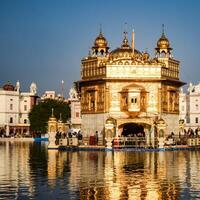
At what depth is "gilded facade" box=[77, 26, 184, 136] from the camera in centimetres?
4609

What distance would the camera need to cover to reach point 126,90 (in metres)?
45.9

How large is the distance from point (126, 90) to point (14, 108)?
→ 2589 inches

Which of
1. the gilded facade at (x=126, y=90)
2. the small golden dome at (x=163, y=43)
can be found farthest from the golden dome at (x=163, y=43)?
the gilded facade at (x=126, y=90)

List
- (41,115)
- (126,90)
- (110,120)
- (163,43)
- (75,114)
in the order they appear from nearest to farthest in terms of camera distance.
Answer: (110,120), (126,90), (163,43), (41,115), (75,114)

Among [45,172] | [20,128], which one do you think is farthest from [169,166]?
[20,128]

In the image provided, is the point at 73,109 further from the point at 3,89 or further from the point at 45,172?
the point at 45,172

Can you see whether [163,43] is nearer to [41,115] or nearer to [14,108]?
[41,115]

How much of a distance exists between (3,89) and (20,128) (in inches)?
332

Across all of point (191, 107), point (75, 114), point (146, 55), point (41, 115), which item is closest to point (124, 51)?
point (146, 55)

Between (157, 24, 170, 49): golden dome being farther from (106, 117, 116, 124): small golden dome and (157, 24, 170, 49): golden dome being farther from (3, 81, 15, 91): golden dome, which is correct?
(3, 81, 15, 91): golden dome

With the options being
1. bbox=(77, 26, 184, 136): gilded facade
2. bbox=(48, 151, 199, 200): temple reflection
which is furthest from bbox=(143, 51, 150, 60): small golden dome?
bbox=(48, 151, 199, 200): temple reflection

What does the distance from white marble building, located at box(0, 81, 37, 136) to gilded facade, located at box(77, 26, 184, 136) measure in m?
60.0

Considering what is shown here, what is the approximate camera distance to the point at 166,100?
48125 mm

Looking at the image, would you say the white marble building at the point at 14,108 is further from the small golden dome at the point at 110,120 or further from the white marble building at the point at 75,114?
the small golden dome at the point at 110,120
